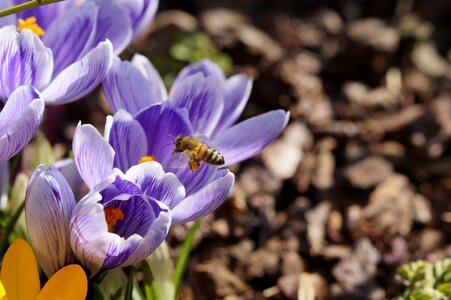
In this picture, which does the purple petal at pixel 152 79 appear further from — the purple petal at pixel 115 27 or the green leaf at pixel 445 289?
the green leaf at pixel 445 289

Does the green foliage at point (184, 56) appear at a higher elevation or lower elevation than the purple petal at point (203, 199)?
lower

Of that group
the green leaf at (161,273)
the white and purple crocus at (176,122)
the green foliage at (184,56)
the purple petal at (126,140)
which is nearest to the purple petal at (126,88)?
the white and purple crocus at (176,122)

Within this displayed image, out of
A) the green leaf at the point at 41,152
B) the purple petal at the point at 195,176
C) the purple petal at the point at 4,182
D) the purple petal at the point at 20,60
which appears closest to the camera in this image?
the purple petal at the point at 20,60

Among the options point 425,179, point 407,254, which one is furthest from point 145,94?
point 425,179

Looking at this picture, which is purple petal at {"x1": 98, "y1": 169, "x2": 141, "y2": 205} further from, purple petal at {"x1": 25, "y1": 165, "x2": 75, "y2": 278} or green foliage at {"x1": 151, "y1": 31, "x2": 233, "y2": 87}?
green foliage at {"x1": 151, "y1": 31, "x2": 233, "y2": 87}

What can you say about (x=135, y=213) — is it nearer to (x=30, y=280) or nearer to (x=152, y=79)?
(x=30, y=280)

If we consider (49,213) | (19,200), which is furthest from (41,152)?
(49,213)

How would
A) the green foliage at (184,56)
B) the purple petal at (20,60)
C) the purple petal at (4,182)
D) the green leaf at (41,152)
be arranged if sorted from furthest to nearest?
the green foliage at (184,56)
the green leaf at (41,152)
the purple petal at (4,182)
the purple petal at (20,60)
